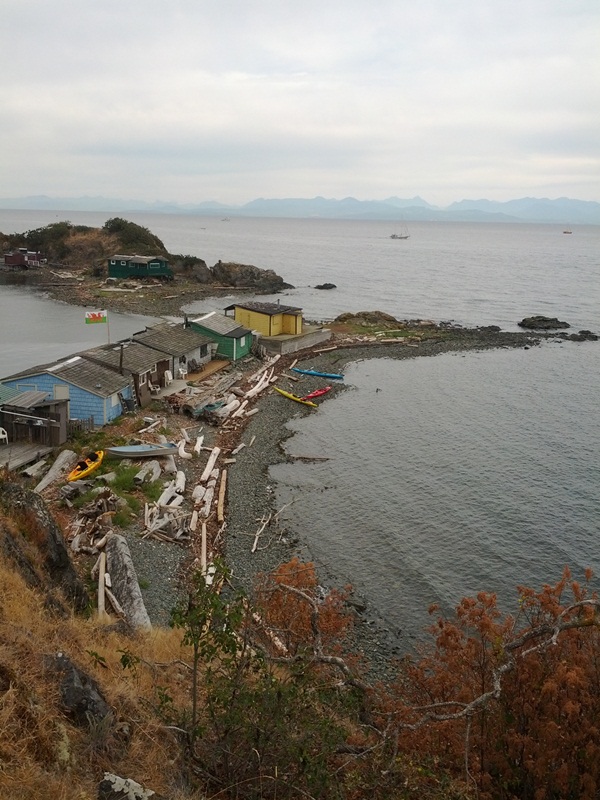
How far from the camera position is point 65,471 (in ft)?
80.1

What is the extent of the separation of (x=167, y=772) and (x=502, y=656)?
522cm

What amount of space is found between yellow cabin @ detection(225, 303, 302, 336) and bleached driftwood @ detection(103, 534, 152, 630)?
35.2 metres

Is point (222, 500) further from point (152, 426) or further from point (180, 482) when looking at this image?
point (152, 426)

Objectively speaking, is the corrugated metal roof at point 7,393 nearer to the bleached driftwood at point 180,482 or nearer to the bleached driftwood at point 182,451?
the bleached driftwood at point 182,451

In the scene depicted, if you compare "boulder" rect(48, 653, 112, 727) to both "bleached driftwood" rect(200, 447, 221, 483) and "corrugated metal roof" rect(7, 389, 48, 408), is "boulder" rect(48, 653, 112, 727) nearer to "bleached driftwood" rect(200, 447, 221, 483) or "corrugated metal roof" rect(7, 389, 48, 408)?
"bleached driftwood" rect(200, 447, 221, 483)

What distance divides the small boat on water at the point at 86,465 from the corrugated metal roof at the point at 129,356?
28.4 ft

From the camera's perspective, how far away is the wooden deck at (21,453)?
2439 centimetres

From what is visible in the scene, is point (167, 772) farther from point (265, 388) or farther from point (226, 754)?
point (265, 388)

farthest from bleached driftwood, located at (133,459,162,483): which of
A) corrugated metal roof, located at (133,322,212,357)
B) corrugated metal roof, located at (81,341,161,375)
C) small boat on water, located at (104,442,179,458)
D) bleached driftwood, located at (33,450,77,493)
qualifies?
corrugated metal roof, located at (133,322,212,357)

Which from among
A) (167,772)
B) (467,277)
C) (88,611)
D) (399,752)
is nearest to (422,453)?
(88,611)

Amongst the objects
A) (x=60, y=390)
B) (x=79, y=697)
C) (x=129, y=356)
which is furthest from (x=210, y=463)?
(x=79, y=697)

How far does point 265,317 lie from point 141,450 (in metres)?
28.3

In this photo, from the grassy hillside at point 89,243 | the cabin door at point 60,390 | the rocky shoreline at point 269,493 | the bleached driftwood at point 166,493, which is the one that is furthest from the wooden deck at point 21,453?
the grassy hillside at point 89,243

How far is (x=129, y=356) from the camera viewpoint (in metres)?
34.8
